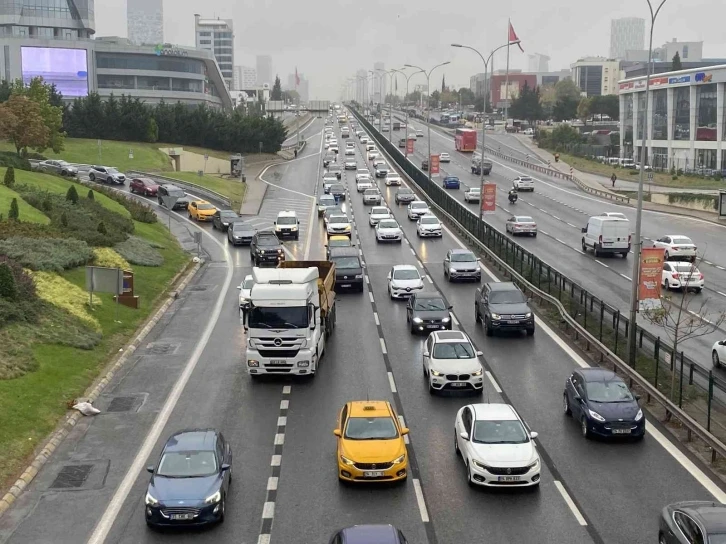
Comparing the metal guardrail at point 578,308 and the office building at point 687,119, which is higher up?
the office building at point 687,119

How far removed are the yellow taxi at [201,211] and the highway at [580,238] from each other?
20.8 metres

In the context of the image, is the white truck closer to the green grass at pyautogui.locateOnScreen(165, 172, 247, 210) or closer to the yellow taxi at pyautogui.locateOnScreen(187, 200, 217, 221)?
the yellow taxi at pyautogui.locateOnScreen(187, 200, 217, 221)

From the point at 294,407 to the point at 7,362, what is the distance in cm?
806

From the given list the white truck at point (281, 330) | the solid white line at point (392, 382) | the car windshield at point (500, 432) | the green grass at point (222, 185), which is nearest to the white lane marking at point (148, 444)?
the white truck at point (281, 330)

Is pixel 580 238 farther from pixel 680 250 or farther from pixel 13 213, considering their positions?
pixel 13 213

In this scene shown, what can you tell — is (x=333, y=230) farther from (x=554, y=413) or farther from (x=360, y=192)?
(x=554, y=413)

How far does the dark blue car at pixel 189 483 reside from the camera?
16672mm

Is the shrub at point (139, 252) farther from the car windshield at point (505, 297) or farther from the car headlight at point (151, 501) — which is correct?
the car headlight at point (151, 501)

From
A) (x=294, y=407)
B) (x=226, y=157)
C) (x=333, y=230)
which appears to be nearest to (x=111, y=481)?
(x=294, y=407)

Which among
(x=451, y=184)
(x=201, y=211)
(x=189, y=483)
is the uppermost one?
(x=451, y=184)

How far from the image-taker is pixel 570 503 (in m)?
18.2

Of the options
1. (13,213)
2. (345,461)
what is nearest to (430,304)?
(345,461)

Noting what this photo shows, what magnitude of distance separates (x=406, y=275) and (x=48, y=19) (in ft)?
417

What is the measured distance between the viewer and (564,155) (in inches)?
5487
